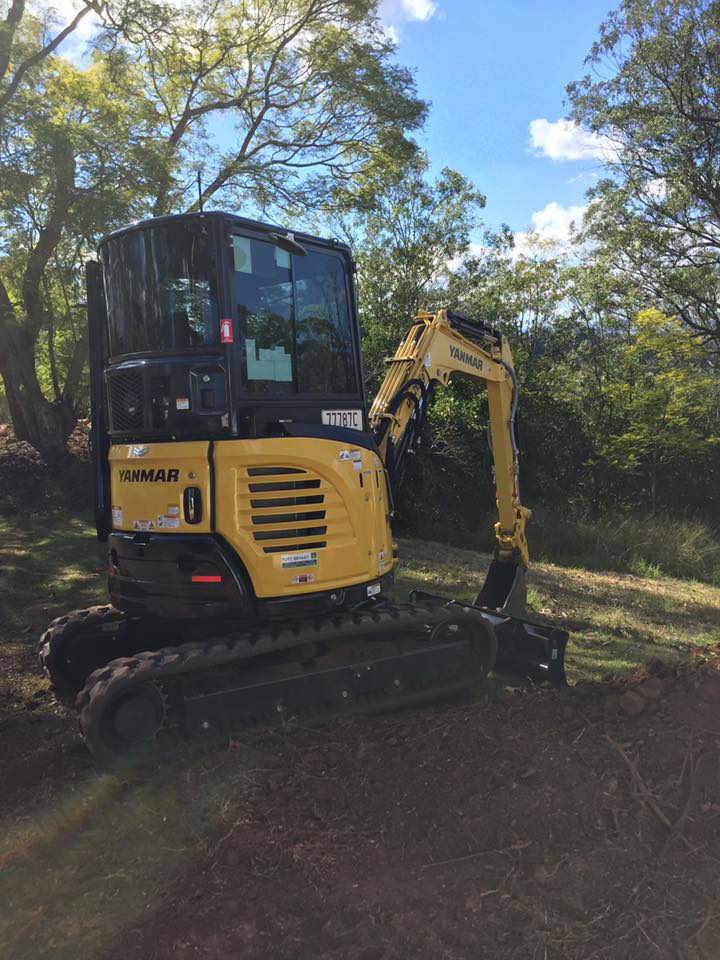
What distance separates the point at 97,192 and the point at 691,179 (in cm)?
1375

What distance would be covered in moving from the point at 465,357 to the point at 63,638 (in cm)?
397

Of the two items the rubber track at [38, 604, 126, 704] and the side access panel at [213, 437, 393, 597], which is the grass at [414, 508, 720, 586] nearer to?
the side access panel at [213, 437, 393, 597]

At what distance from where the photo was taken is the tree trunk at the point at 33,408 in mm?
13133

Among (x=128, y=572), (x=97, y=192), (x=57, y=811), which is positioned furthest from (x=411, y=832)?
(x=97, y=192)

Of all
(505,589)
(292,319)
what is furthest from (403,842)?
(505,589)

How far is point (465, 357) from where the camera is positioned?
6152 mm

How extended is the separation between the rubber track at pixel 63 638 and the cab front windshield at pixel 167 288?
74.7 inches

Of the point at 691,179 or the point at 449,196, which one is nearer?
the point at 691,179

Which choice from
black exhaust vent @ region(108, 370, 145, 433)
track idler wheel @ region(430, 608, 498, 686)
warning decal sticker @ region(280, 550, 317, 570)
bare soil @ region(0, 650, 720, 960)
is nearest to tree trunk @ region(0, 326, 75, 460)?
black exhaust vent @ region(108, 370, 145, 433)

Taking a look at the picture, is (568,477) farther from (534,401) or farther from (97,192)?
(97,192)

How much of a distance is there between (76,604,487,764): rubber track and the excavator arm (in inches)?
47.2

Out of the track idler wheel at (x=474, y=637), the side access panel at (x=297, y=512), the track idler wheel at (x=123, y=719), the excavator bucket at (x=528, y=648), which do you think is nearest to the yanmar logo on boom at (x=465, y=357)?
the side access panel at (x=297, y=512)

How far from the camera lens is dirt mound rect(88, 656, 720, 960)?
2564 mm

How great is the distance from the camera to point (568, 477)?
615 inches
